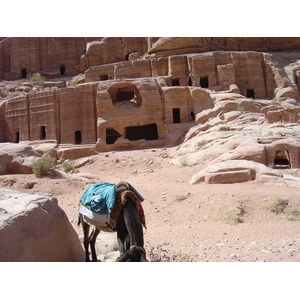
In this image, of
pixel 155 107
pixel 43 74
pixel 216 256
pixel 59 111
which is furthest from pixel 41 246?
pixel 43 74

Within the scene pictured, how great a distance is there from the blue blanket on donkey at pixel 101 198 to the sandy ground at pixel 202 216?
62.3 inches

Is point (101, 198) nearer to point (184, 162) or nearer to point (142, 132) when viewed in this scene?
point (184, 162)

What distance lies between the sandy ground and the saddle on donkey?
4.87ft

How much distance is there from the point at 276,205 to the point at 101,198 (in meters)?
5.76

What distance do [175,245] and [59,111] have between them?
18.1m

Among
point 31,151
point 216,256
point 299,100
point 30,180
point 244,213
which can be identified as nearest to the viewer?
point 216,256

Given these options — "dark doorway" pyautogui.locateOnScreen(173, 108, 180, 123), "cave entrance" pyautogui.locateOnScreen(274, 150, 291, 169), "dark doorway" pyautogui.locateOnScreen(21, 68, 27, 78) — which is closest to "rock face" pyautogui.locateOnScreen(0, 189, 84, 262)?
"cave entrance" pyautogui.locateOnScreen(274, 150, 291, 169)

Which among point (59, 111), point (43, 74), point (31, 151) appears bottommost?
point (31, 151)

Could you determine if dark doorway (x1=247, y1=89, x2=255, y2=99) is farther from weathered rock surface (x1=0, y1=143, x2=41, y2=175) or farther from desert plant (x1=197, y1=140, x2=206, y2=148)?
weathered rock surface (x1=0, y1=143, x2=41, y2=175)

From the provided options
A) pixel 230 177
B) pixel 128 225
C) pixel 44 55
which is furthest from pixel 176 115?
pixel 44 55

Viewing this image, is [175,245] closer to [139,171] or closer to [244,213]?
[244,213]

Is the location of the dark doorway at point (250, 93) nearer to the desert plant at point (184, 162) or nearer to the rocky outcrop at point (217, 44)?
the rocky outcrop at point (217, 44)

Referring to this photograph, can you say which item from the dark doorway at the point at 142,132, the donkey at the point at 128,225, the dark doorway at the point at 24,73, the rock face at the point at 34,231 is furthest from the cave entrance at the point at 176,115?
the dark doorway at the point at 24,73

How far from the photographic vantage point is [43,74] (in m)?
37.9
